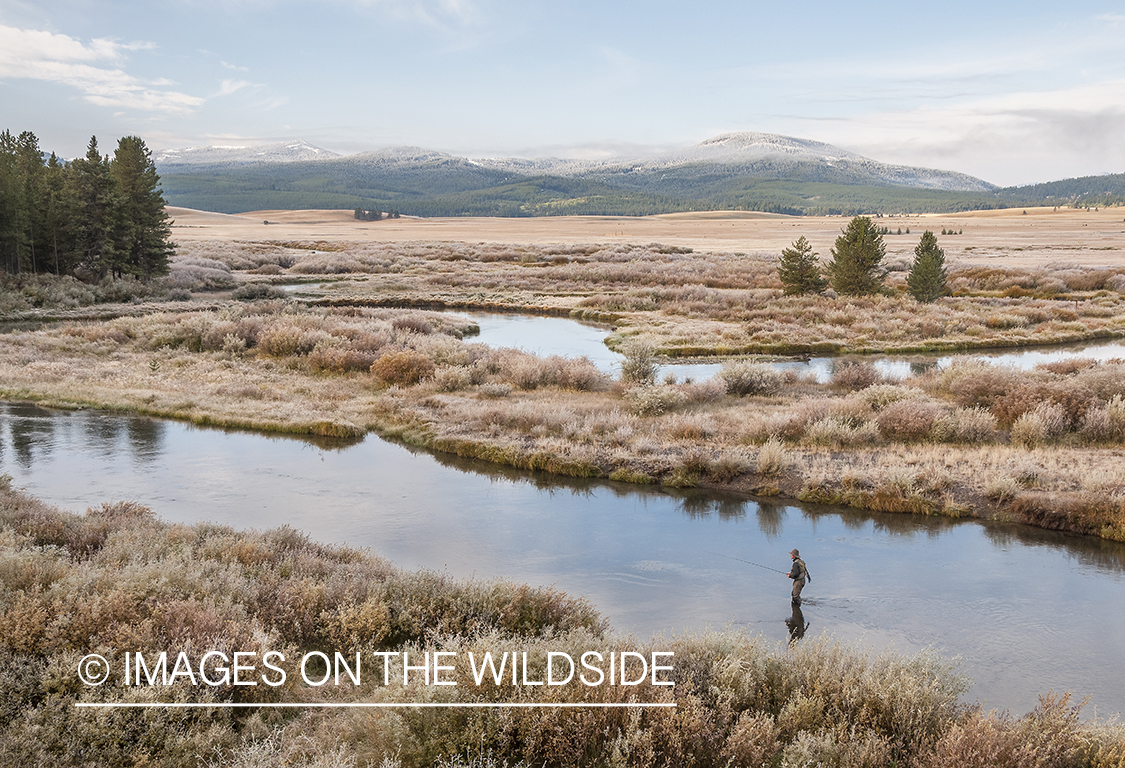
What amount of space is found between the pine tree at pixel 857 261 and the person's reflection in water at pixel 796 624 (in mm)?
36070

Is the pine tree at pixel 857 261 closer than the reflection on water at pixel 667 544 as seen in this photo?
No

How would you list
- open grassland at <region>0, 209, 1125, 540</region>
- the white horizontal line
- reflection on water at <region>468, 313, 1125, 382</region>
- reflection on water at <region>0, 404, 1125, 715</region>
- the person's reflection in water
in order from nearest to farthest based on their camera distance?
the white horizontal line < the person's reflection in water < reflection on water at <region>0, 404, 1125, 715</region> < open grassland at <region>0, 209, 1125, 540</region> < reflection on water at <region>468, 313, 1125, 382</region>

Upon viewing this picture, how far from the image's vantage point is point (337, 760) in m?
5.14

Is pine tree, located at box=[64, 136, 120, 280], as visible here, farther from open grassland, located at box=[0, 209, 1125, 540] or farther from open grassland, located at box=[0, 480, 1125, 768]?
open grassland, located at box=[0, 480, 1125, 768]

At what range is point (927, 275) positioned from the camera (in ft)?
139

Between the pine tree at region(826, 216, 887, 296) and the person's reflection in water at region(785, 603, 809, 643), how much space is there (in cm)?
3607

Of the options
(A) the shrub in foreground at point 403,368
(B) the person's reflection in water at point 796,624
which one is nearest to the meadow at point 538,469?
(A) the shrub in foreground at point 403,368

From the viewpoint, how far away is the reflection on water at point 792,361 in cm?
2872

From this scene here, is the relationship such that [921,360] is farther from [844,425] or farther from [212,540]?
[212,540]

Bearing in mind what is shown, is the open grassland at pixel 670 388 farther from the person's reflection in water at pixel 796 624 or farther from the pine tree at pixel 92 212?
the person's reflection in water at pixel 796 624

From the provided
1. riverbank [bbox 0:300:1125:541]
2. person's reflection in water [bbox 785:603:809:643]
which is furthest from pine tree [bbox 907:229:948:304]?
person's reflection in water [bbox 785:603:809:643]

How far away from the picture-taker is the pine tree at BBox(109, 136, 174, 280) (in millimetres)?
50156

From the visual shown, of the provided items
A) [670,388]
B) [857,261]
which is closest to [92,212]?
[670,388]

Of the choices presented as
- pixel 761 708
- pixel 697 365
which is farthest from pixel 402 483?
pixel 697 365
